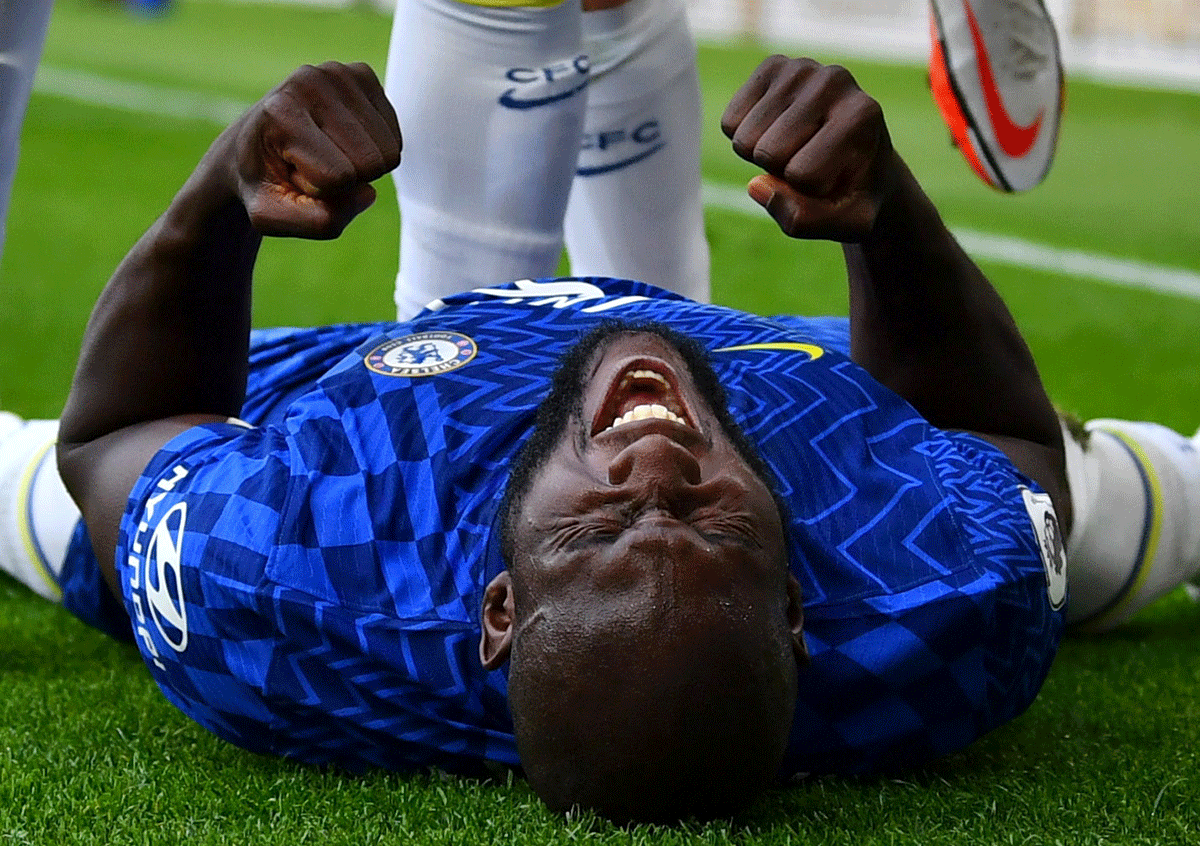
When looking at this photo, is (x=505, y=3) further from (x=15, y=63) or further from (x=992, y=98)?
(x=992, y=98)

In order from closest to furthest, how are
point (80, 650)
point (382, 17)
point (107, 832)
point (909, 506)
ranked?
point (107, 832)
point (909, 506)
point (80, 650)
point (382, 17)

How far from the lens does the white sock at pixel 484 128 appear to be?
168 cm

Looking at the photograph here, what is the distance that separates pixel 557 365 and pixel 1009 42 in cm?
99

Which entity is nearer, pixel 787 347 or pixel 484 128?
pixel 787 347

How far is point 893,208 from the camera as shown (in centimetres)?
150

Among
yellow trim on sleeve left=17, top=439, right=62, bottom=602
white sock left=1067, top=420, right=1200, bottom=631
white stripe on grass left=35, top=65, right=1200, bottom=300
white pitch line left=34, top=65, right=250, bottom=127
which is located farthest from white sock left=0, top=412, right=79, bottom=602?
white pitch line left=34, top=65, right=250, bottom=127

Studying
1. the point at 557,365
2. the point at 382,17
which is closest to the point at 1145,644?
the point at 557,365

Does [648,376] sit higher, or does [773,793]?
[648,376]

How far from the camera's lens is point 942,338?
1.56 metres

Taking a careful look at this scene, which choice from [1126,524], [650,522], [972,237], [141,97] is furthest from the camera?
[141,97]

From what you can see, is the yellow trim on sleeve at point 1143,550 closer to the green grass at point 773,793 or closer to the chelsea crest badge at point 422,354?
the green grass at point 773,793

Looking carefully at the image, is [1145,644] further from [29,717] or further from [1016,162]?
[29,717]

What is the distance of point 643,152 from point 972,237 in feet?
9.37

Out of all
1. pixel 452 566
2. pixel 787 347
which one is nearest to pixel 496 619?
pixel 452 566
